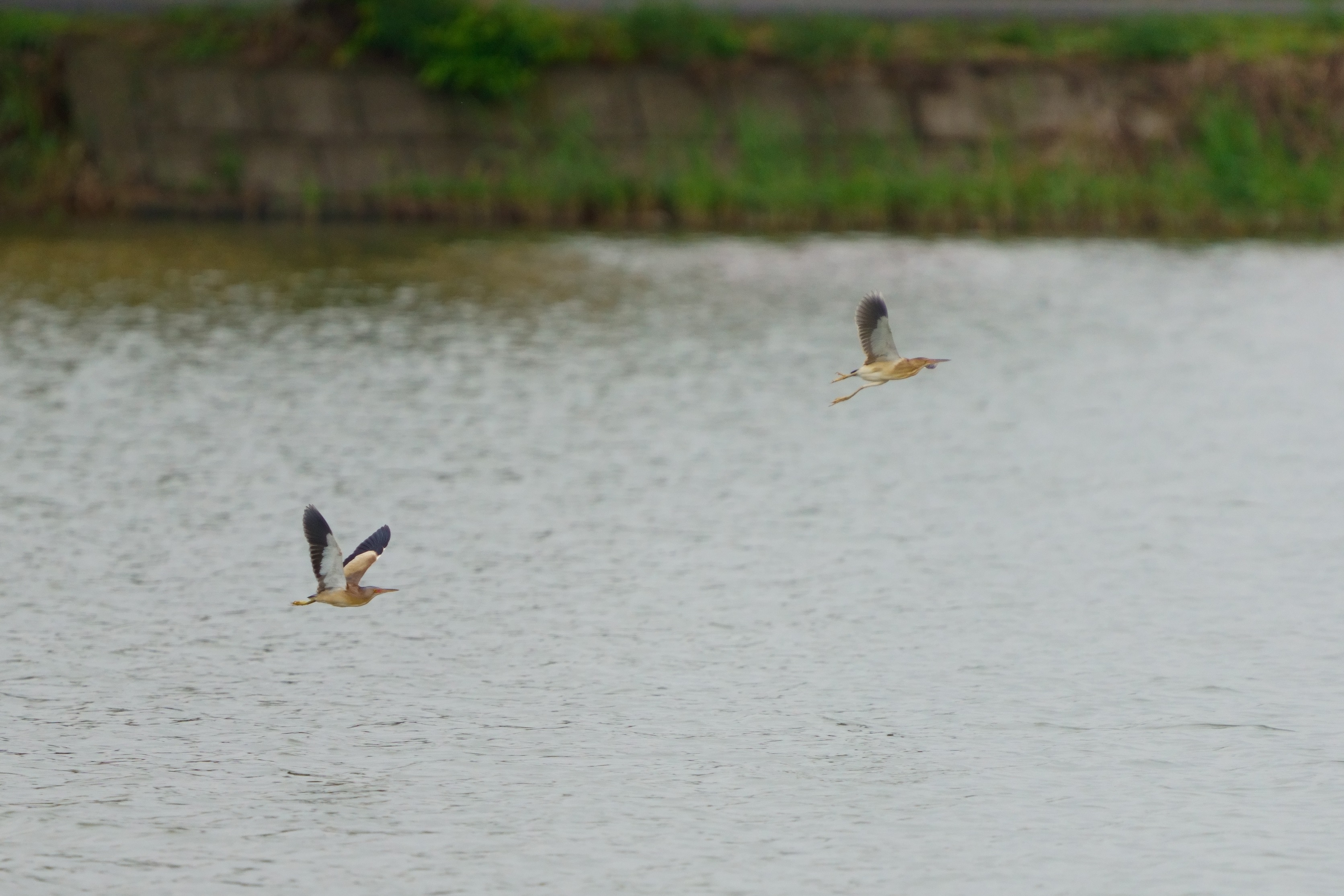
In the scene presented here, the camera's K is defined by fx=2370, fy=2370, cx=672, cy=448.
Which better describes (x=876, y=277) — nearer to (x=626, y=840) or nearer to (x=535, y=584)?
(x=535, y=584)

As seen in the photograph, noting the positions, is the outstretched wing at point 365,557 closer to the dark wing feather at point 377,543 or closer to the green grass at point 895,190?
the dark wing feather at point 377,543

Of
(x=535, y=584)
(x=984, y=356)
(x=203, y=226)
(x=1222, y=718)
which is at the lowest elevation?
(x=1222, y=718)

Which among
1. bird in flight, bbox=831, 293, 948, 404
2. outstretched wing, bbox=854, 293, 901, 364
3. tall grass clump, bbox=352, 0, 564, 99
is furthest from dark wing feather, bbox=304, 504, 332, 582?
tall grass clump, bbox=352, 0, 564, 99

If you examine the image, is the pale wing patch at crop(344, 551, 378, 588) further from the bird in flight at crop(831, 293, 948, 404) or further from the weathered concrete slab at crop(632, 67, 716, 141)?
the weathered concrete slab at crop(632, 67, 716, 141)

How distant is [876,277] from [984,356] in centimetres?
395

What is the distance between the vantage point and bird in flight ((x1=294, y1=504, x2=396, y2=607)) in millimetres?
9797

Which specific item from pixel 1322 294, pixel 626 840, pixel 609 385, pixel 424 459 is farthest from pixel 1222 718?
pixel 1322 294

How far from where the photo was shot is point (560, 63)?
90.2ft

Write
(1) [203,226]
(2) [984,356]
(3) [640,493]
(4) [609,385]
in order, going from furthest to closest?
(1) [203,226] < (2) [984,356] < (4) [609,385] < (3) [640,493]

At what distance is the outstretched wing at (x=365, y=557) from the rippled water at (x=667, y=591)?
555mm

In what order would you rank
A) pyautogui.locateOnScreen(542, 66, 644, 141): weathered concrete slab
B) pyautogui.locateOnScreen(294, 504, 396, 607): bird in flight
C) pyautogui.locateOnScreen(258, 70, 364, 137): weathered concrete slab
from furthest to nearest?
pyautogui.locateOnScreen(542, 66, 644, 141): weathered concrete slab → pyautogui.locateOnScreen(258, 70, 364, 137): weathered concrete slab → pyautogui.locateOnScreen(294, 504, 396, 607): bird in flight

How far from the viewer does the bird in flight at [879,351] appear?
10.1 meters

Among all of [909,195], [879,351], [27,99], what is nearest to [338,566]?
[879,351]

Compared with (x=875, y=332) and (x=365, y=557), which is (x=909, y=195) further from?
(x=365, y=557)
